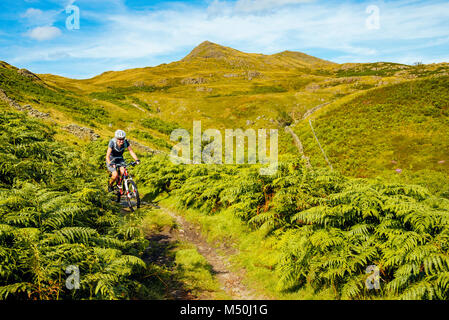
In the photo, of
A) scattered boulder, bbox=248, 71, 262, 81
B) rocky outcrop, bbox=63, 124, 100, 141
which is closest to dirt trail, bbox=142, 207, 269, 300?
rocky outcrop, bbox=63, 124, 100, 141

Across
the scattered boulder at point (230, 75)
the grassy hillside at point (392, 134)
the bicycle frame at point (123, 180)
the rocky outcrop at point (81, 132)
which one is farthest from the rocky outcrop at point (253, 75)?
the bicycle frame at point (123, 180)

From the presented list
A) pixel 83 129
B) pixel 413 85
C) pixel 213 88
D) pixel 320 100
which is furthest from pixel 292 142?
pixel 213 88

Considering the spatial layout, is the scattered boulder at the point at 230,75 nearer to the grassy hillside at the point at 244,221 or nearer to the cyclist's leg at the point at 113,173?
the grassy hillside at the point at 244,221

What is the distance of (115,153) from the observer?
39.6ft

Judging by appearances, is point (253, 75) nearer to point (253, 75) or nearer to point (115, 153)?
point (253, 75)

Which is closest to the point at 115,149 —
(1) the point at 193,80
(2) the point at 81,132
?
(2) the point at 81,132

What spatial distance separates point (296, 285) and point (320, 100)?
91910mm

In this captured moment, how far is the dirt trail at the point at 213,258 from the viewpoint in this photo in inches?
258

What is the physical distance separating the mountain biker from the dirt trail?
9.57 feet

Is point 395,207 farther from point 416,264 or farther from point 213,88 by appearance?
point 213,88

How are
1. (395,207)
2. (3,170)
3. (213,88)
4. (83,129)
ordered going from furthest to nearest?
(213,88) → (83,129) → (3,170) → (395,207)

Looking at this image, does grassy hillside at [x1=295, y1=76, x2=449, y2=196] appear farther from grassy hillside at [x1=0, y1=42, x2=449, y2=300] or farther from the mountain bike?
the mountain bike

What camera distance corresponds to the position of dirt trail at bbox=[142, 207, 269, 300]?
258 inches

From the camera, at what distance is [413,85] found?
44281mm
